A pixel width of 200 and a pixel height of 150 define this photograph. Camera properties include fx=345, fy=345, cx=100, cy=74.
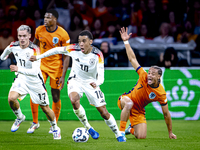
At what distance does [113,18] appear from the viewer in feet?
40.6

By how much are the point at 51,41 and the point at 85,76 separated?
1346mm

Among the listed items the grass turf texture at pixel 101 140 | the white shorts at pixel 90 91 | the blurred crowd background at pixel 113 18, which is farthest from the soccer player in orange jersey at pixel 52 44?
the blurred crowd background at pixel 113 18

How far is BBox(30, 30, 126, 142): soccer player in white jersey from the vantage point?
610 cm

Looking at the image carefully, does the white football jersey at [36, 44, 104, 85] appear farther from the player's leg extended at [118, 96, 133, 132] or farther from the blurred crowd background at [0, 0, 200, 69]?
the blurred crowd background at [0, 0, 200, 69]

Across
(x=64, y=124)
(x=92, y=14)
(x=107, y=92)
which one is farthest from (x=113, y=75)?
(x=92, y=14)

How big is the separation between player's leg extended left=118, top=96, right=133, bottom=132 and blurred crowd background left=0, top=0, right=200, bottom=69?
166 inches

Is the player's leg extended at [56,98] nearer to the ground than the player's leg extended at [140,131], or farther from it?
farther from it

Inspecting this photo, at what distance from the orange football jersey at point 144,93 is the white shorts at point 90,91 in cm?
80

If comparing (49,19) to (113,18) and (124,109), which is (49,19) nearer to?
(124,109)

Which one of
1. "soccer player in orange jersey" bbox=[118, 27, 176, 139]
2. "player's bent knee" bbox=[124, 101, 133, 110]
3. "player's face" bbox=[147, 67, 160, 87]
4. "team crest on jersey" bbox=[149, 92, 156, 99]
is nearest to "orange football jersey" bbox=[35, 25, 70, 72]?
"soccer player in orange jersey" bbox=[118, 27, 176, 139]

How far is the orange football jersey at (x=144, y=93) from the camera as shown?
6.37 m

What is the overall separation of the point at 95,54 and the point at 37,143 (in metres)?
1.86

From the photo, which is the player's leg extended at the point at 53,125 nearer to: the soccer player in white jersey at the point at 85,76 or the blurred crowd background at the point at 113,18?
the soccer player in white jersey at the point at 85,76

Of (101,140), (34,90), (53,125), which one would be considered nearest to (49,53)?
(34,90)
